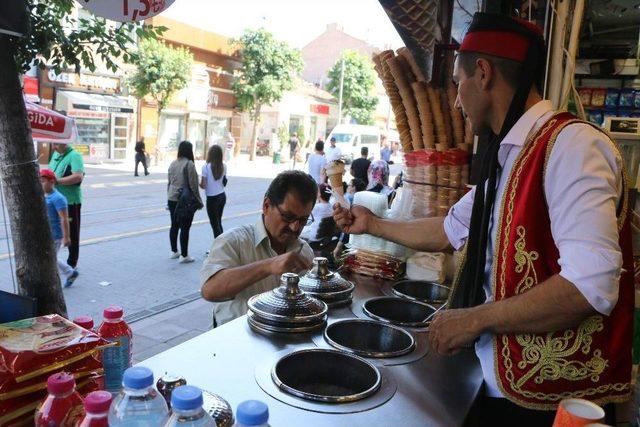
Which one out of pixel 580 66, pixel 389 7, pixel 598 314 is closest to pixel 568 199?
pixel 598 314

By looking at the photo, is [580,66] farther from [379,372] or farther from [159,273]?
[159,273]

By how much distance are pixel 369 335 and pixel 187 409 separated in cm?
126

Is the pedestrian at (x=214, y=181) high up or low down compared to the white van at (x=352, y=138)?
down

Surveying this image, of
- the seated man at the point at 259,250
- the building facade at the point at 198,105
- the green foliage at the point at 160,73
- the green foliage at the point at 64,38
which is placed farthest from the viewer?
the building facade at the point at 198,105

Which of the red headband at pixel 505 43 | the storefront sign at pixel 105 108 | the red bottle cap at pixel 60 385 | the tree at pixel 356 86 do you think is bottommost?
the red bottle cap at pixel 60 385

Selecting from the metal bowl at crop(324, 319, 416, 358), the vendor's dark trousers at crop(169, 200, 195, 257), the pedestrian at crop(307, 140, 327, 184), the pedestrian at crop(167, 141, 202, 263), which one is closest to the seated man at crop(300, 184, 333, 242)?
the pedestrian at crop(167, 141, 202, 263)

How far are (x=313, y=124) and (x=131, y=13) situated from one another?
3732cm

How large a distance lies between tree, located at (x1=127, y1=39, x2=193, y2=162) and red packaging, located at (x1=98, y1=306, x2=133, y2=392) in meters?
20.8

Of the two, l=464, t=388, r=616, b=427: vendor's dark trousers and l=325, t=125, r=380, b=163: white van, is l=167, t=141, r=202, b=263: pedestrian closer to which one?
→ l=464, t=388, r=616, b=427: vendor's dark trousers

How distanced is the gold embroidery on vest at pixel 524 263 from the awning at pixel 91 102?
70.5ft

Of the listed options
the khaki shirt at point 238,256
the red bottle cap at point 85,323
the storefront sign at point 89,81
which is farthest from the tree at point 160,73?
the red bottle cap at point 85,323

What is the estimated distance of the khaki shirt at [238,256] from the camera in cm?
243

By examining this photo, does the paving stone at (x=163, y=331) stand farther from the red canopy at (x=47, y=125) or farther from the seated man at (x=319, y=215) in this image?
the red canopy at (x=47, y=125)

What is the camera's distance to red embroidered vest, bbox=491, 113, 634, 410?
1.46 m
